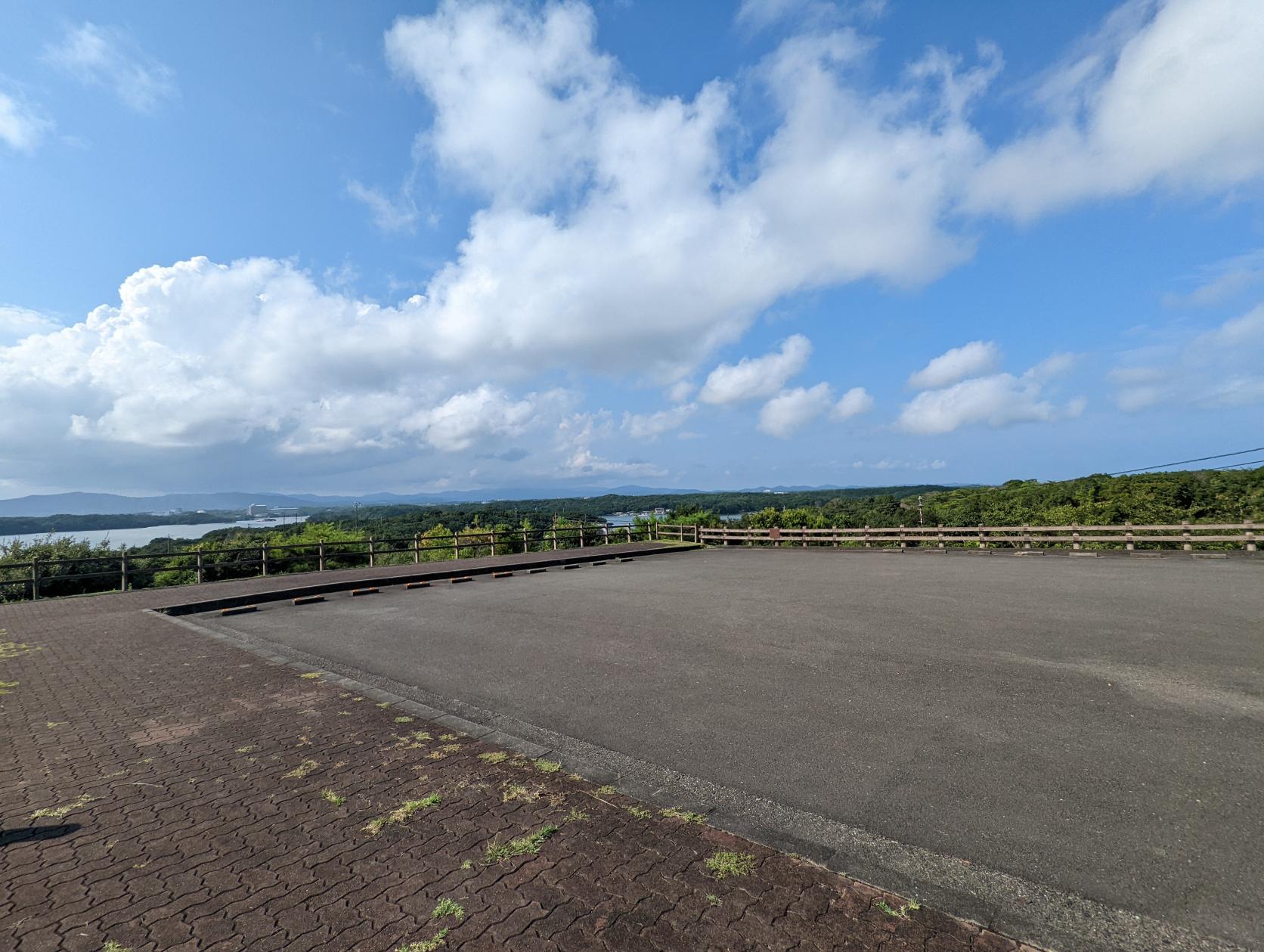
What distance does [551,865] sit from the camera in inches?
113

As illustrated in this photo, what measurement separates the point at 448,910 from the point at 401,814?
975 mm

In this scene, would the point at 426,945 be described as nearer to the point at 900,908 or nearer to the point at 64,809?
the point at 900,908

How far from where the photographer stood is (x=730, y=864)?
2.88 meters

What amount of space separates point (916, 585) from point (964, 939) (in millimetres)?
11280

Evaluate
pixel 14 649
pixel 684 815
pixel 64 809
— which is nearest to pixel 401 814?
pixel 684 815

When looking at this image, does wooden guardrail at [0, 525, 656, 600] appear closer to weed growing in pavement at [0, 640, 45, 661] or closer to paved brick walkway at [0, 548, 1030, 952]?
weed growing in pavement at [0, 640, 45, 661]

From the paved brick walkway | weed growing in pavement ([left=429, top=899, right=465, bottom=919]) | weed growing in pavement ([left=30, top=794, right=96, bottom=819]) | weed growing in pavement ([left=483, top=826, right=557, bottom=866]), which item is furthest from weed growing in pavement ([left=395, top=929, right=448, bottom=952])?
weed growing in pavement ([left=30, top=794, right=96, bottom=819])

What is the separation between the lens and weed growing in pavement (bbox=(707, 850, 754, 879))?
9.20ft

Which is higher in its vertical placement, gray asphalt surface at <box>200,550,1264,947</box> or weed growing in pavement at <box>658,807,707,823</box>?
weed growing in pavement at <box>658,807,707,823</box>

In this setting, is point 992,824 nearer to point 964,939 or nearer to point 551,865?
point 964,939

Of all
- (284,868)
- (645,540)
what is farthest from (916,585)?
(645,540)

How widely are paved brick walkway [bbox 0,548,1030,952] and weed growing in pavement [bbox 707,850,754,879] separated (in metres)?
0.03

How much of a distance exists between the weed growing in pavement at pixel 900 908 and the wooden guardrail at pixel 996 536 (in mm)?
19771

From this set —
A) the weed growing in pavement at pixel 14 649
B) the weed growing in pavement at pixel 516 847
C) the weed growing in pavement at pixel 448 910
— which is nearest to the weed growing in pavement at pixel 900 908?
the weed growing in pavement at pixel 516 847
